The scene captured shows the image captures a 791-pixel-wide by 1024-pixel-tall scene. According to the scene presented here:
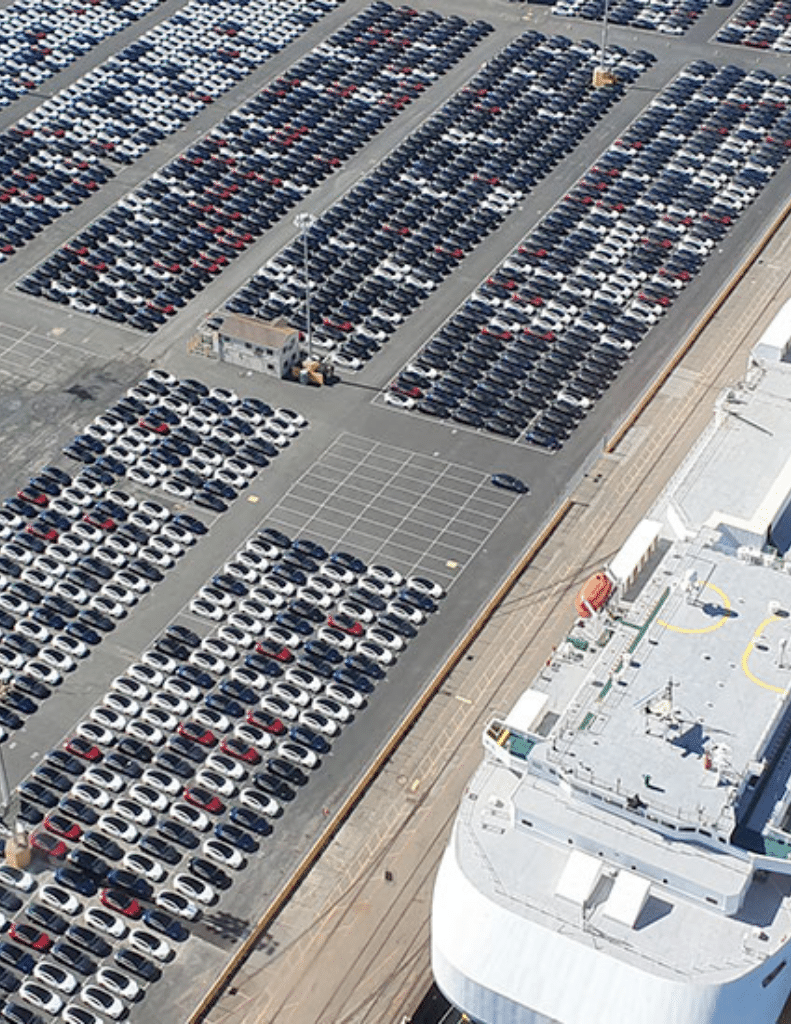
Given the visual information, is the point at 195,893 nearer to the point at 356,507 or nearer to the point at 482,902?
the point at 482,902

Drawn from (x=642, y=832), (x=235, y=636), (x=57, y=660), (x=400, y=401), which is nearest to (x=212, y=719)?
(x=235, y=636)

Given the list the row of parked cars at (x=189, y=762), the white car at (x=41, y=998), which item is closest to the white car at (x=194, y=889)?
the row of parked cars at (x=189, y=762)

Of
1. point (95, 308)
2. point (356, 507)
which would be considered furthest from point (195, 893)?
point (95, 308)

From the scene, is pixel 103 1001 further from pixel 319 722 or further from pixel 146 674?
pixel 146 674

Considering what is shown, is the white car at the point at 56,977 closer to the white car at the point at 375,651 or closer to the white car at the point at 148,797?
the white car at the point at 148,797

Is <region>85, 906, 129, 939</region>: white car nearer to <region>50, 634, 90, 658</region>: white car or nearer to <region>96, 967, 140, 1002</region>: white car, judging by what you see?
<region>96, 967, 140, 1002</region>: white car

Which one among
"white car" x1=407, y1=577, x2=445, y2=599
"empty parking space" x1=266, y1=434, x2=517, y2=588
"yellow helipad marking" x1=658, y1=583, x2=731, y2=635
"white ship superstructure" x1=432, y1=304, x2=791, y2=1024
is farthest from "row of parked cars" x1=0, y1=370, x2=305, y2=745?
"yellow helipad marking" x1=658, y1=583, x2=731, y2=635

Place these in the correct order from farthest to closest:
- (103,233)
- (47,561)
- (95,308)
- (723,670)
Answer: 1. (103,233)
2. (95,308)
3. (47,561)
4. (723,670)
